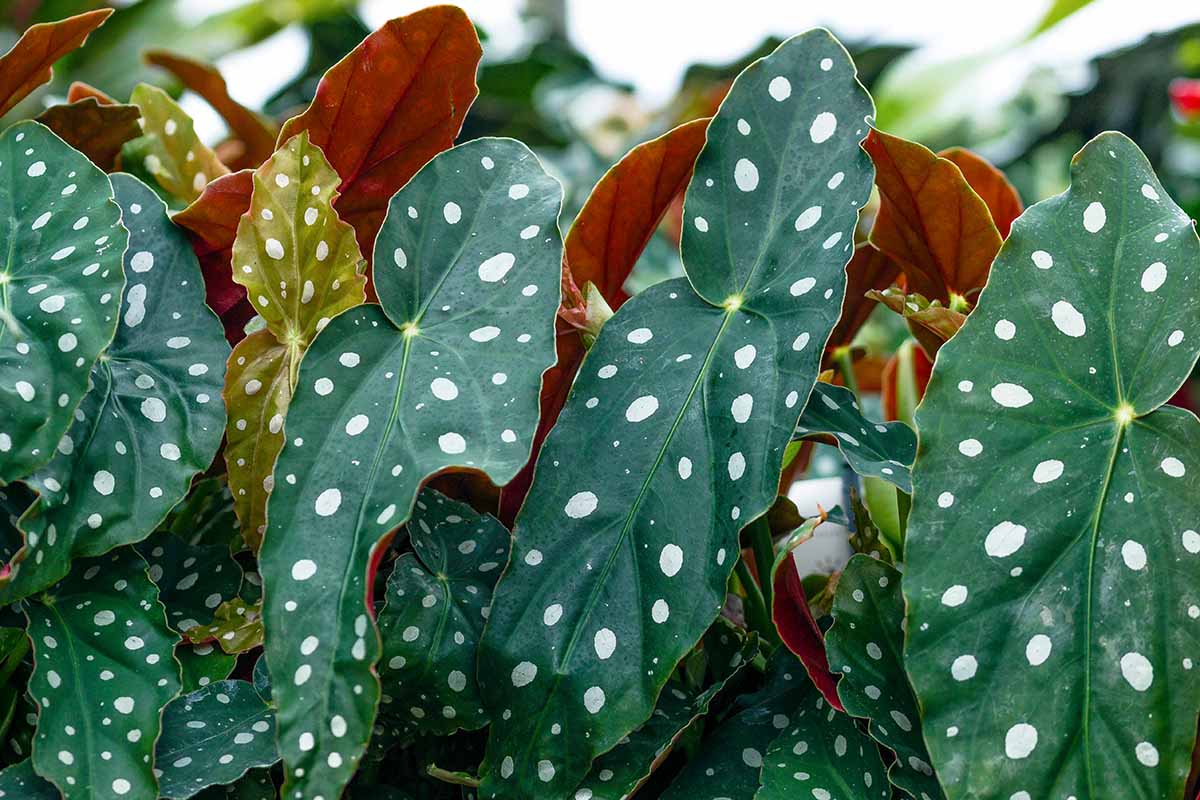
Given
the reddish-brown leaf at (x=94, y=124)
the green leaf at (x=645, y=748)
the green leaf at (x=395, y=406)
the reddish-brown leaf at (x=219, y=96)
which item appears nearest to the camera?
the green leaf at (x=395, y=406)

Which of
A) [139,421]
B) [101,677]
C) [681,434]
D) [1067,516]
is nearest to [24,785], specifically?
[101,677]

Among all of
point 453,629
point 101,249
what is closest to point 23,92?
point 101,249

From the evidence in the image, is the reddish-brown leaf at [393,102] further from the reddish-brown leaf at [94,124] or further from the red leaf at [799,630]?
the red leaf at [799,630]

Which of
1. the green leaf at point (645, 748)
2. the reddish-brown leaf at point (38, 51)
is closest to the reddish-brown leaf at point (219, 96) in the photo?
the reddish-brown leaf at point (38, 51)

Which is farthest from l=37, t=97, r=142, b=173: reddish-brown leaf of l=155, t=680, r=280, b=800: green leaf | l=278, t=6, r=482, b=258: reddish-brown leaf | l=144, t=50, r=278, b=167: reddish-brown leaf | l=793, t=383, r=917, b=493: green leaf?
l=793, t=383, r=917, b=493: green leaf

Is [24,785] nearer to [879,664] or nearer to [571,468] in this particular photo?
[571,468]
